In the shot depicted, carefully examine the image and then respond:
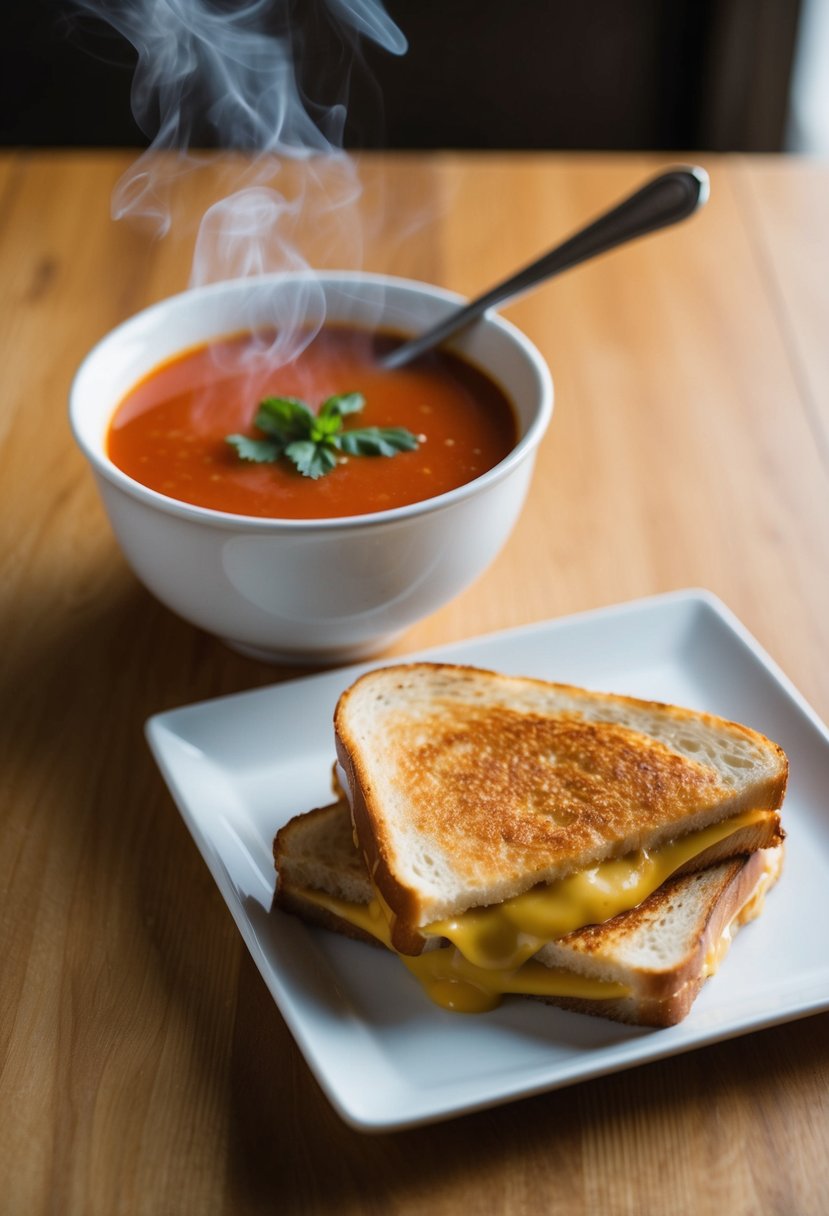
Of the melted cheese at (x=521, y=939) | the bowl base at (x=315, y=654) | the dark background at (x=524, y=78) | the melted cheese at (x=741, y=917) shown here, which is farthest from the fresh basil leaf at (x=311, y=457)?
the dark background at (x=524, y=78)

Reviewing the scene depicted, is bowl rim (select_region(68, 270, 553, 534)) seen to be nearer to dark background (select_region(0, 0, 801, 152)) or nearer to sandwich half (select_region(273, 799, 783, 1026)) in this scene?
sandwich half (select_region(273, 799, 783, 1026))

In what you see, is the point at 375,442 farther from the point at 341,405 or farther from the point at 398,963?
the point at 398,963

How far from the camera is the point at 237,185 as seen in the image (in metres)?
2.95

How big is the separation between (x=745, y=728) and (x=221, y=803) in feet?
2.03

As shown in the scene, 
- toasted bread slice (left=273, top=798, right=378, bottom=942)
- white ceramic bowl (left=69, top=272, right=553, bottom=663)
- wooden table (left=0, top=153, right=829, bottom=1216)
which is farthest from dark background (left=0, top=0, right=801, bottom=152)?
toasted bread slice (left=273, top=798, right=378, bottom=942)

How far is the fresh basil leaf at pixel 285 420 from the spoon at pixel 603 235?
0.27 metres

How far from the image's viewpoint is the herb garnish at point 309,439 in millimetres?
1668

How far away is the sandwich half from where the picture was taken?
4.00ft

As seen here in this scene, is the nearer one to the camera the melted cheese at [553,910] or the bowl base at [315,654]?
the melted cheese at [553,910]

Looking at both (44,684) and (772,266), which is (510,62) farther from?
(44,684)

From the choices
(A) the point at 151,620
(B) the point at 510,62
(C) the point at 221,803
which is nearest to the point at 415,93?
(B) the point at 510,62

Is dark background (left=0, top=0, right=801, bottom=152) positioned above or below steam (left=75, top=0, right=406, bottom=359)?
below

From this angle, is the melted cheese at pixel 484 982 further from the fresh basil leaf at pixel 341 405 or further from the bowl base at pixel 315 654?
the fresh basil leaf at pixel 341 405

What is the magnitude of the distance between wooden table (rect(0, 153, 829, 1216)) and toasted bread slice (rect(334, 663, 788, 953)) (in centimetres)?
21
